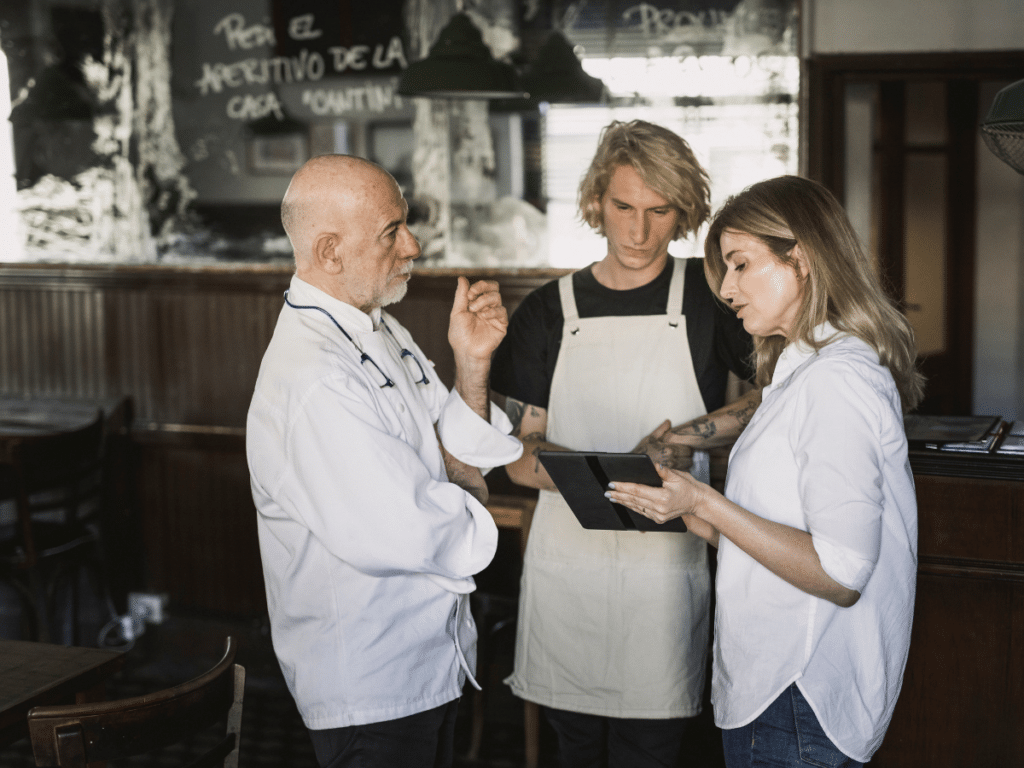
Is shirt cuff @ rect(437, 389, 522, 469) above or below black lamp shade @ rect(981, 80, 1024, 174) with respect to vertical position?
below

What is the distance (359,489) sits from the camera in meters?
1.59

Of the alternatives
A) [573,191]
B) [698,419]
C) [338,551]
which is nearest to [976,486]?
[698,419]

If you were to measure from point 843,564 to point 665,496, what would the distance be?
0.31 m

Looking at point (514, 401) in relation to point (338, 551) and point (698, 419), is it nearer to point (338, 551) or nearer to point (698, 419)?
point (698, 419)

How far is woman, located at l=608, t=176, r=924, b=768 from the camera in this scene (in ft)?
4.72

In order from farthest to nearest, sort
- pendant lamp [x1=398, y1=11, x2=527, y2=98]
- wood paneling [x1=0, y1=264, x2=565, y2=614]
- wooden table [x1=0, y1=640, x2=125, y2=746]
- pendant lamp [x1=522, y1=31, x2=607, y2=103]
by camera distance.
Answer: wood paneling [x1=0, y1=264, x2=565, y2=614] < pendant lamp [x1=522, y1=31, x2=607, y2=103] < pendant lamp [x1=398, y1=11, x2=527, y2=98] < wooden table [x1=0, y1=640, x2=125, y2=746]

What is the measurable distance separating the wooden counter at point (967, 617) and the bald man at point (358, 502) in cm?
107

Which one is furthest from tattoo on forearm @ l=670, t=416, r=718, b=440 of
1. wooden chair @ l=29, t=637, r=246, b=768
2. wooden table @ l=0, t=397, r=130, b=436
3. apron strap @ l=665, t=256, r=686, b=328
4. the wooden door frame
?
wooden table @ l=0, t=397, r=130, b=436

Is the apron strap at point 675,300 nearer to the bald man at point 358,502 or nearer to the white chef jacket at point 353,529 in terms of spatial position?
the bald man at point 358,502

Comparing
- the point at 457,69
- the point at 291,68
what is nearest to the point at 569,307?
the point at 457,69

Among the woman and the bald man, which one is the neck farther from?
the woman

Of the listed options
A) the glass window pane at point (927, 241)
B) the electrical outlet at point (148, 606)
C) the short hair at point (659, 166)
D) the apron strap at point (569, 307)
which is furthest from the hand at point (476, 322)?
the glass window pane at point (927, 241)

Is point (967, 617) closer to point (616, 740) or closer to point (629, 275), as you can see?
point (616, 740)

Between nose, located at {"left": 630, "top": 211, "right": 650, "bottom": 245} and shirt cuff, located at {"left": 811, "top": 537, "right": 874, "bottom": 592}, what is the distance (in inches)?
36.1
